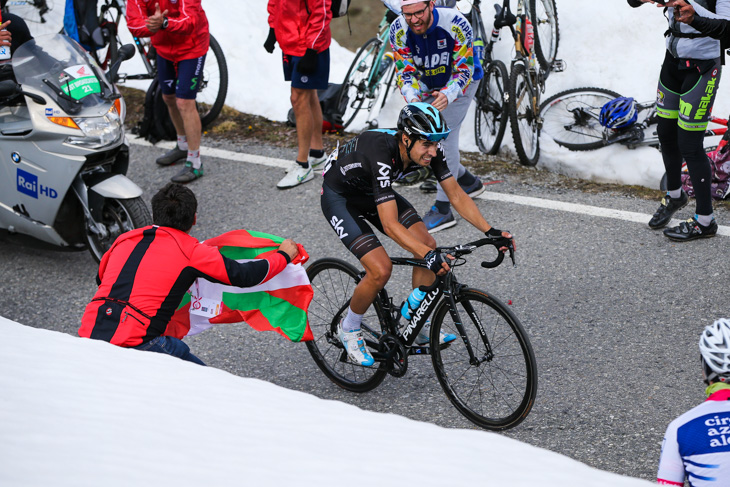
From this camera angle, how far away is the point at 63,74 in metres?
6.41

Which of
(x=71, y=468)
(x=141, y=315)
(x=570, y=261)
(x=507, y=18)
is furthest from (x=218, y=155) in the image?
(x=71, y=468)

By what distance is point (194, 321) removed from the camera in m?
4.62

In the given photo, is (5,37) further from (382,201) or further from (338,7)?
(382,201)

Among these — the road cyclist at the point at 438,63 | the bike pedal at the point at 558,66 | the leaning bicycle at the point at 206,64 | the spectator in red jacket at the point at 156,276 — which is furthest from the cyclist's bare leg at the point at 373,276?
the leaning bicycle at the point at 206,64

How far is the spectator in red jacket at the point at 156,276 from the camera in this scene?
13.4 ft

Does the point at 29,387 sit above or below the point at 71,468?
below

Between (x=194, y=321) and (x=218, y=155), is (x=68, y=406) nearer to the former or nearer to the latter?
(x=194, y=321)

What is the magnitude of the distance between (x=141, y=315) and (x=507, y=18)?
5.36 meters

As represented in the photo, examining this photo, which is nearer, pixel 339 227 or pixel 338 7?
Result: pixel 339 227

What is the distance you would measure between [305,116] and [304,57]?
0.58m

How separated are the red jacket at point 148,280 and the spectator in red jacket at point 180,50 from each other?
3.94 metres

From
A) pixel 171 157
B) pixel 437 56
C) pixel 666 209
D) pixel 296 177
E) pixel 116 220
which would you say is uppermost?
pixel 437 56

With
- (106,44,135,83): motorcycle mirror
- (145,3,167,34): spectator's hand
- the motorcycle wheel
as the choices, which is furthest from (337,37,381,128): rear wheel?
the motorcycle wheel

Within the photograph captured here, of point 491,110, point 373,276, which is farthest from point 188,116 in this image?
point 373,276
